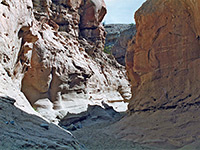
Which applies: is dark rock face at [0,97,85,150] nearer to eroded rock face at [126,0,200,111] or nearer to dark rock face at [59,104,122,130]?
eroded rock face at [126,0,200,111]

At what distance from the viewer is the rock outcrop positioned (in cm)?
737

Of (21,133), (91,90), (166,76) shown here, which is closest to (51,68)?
(91,90)

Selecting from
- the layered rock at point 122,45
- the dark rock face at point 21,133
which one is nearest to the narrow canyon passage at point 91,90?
the dark rock face at point 21,133

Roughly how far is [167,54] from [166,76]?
3.10ft

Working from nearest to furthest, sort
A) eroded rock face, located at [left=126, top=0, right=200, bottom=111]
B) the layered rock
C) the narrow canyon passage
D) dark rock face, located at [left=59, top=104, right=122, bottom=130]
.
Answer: the narrow canyon passage → eroded rock face, located at [left=126, top=0, right=200, bottom=111] → dark rock face, located at [left=59, top=104, right=122, bottom=130] → the layered rock

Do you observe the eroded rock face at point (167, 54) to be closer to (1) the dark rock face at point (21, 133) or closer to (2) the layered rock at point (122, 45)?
(1) the dark rock face at point (21, 133)

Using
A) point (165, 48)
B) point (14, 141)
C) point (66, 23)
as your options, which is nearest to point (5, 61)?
point (14, 141)

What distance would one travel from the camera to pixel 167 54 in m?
9.26

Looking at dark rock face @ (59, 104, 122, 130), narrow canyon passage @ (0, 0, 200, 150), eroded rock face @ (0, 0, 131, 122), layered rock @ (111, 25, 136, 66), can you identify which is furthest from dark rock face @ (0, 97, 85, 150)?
layered rock @ (111, 25, 136, 66)

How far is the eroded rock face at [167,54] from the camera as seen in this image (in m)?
8.30

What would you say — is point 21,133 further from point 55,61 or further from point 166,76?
point 55,61

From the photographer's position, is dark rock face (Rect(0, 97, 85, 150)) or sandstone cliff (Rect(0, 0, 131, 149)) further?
sandstone cliff (Rect(0, 0, 131, 149))

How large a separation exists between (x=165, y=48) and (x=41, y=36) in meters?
8.69

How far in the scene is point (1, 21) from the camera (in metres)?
7.77
